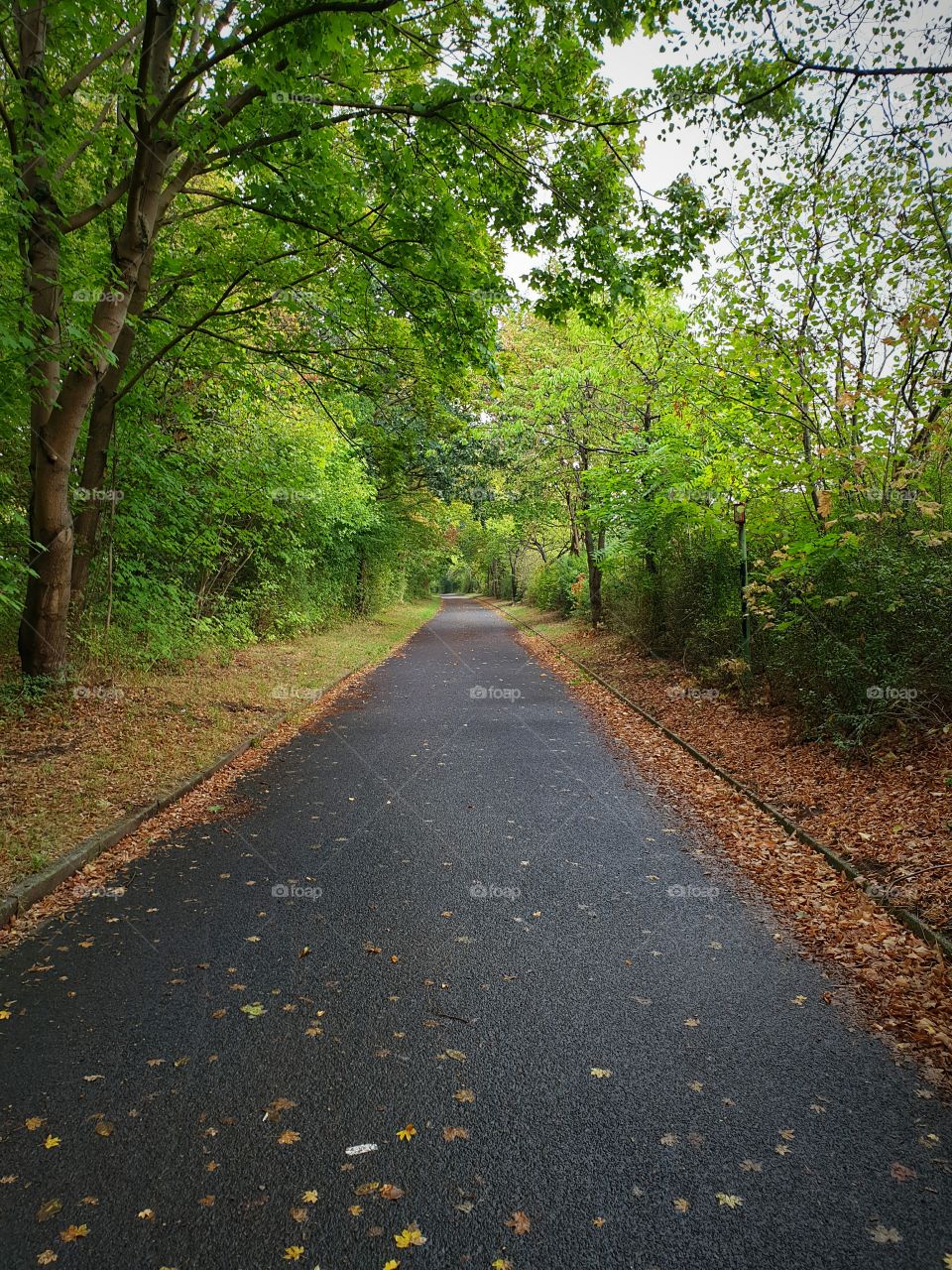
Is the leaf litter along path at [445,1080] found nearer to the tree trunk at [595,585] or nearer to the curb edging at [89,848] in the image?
the curb edging at [89,848]

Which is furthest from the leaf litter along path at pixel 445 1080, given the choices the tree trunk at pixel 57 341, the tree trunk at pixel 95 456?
the tree trunk at pixel 95 456

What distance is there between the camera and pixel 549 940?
400cm

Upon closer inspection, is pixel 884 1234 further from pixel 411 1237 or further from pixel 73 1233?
pixel 73 1233

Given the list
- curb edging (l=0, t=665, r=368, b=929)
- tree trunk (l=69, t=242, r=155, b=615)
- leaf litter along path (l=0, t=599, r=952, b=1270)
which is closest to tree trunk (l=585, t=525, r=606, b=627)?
tree trunk (l=69, t=242, r=155, b=615)

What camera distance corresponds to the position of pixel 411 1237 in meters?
2.17

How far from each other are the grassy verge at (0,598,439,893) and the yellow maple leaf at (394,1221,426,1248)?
142 inches

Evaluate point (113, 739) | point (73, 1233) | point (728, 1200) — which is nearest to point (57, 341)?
point (113, 739)

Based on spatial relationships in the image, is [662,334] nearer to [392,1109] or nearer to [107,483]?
[107,483]

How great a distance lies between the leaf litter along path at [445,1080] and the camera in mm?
2195

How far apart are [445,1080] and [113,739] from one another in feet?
20.5

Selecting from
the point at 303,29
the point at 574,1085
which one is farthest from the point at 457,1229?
the point at 303,29

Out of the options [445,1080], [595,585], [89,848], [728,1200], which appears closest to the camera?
[728,1200]

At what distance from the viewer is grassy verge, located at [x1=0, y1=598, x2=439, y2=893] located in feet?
17.7

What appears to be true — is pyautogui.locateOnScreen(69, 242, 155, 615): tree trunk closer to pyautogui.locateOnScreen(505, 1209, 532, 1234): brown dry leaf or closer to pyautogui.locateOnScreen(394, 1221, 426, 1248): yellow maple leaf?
pyautogui.locateOnScreen(394, 1221, 426, 1248): yellow maple leaf
